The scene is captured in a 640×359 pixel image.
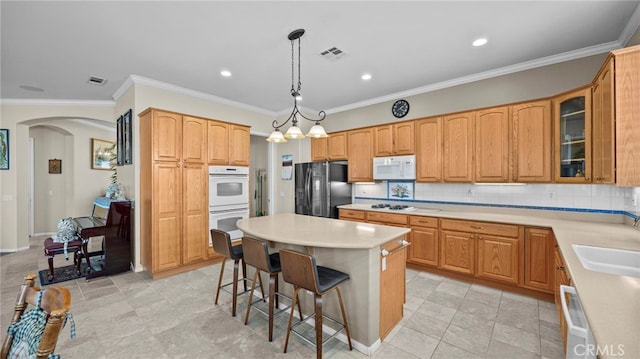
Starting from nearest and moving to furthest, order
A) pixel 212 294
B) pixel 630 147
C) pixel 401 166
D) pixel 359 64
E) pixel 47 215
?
1. pixel 630 147
2. pixel 212 294
3. pixel 359 64
4. pixel 401 166
5. pixel 47 215

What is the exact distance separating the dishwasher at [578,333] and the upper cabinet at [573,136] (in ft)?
6.45

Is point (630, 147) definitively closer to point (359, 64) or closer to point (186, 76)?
point (359, 64)

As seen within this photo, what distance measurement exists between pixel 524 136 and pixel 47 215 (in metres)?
9.94

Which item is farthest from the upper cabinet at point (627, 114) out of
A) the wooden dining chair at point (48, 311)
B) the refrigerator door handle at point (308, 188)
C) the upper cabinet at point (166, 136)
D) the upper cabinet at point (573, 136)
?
the upper cabinet at point (166, 136)

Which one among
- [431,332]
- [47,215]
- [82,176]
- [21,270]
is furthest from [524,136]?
[47,215]

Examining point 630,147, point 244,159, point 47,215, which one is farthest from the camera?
point 47,215

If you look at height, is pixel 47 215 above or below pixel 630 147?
below

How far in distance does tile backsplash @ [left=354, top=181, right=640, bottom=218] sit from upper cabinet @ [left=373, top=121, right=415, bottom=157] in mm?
706

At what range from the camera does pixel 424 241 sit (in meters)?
3.74

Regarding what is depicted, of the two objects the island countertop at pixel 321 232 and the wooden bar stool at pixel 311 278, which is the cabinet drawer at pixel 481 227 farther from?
the wooden bar stool at pixel 311 278

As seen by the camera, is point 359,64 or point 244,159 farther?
point 244,159

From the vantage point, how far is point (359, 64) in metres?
3.46

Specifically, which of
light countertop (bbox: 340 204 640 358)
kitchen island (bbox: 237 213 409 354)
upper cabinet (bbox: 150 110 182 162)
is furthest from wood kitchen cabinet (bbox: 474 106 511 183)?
upper cabinet (bbox: 150 110 182 162)

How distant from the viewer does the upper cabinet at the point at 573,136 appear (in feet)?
8.79
